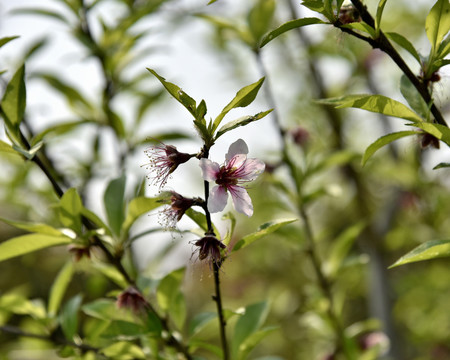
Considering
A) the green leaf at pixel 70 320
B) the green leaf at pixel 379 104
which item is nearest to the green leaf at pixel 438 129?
the green leaf at pixel 379 104

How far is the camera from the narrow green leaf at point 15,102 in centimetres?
69

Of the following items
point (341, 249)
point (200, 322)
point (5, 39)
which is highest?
point (5, 39)

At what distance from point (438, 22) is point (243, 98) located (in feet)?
0.92

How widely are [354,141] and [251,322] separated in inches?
57.2

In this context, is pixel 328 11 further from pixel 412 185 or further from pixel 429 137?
pixel 412 185

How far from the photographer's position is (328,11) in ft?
1.80

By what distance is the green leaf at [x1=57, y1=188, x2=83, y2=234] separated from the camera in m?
0.65

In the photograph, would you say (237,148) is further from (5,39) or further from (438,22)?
(5,39)

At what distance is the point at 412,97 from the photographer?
62 centimetres

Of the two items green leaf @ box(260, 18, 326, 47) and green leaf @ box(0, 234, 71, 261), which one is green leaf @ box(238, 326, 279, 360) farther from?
green leaf @ box(260, 18, 326, 47)

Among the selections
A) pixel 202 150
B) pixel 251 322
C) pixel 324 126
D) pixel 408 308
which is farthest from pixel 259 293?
pixel 202 150

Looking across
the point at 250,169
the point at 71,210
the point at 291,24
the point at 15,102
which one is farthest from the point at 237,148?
the point at 15,102

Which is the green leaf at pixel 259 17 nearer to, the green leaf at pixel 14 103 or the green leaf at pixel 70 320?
the green leaf at pixel 14 103

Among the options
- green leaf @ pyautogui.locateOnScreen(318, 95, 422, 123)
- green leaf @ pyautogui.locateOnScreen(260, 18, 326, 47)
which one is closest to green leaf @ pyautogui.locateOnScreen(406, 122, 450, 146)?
green leaf @ pyautogui.locateOnScreen(318, 95, 422, 123)
